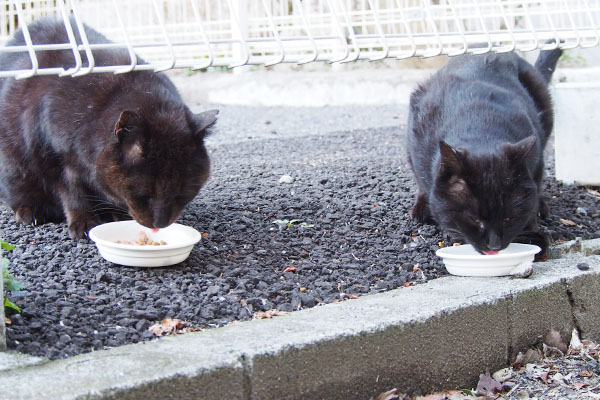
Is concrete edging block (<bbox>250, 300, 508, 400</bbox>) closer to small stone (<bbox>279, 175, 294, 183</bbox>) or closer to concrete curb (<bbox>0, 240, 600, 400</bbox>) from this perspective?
concrete curb (<bbox>0, 240, 600, 400</bbox>)

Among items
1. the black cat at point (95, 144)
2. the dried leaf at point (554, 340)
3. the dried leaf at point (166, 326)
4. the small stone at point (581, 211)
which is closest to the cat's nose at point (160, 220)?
the black cat at point (95, 144)

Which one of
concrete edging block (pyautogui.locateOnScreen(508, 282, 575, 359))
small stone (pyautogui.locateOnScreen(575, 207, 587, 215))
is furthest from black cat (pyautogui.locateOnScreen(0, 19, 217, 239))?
small stone (pyautogui.locateOnScreen(575, 207, 587, 215))

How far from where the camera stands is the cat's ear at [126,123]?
290 cm

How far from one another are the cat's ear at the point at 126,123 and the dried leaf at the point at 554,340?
1.78 metres

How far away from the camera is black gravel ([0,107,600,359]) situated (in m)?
2.47

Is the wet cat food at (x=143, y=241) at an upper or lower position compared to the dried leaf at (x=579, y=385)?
upper

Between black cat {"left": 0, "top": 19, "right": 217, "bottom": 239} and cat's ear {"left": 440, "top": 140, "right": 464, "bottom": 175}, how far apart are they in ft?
3.15

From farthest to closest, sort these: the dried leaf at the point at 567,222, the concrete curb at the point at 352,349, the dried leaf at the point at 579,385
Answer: the dried leaf at the point at 567,222 < the dried leaf at the point at 579,385 < the concrete curb at the point at 352,349

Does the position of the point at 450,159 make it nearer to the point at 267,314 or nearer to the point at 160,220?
the point at 267,314

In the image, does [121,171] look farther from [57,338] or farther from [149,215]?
[57,338]

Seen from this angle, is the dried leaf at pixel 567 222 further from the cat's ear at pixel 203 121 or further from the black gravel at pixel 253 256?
the cat's ear at pixel 203 121

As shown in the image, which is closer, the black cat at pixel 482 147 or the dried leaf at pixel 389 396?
the dried leaf at pixel 389 396

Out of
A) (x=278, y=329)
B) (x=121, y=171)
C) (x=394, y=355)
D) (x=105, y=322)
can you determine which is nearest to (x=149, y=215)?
(x=121, y=171)

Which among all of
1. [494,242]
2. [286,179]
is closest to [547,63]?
[286,179]
